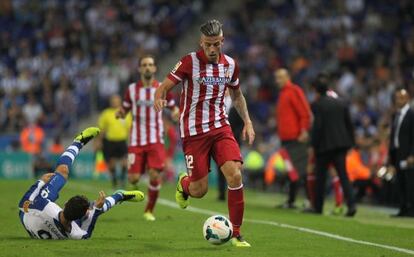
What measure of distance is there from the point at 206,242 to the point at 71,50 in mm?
21463

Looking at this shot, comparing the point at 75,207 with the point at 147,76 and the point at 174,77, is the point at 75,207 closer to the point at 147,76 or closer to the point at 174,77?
the point at 174,77

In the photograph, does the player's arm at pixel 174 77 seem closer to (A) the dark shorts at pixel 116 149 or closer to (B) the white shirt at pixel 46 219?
(B) the white shirt at pixel 46 219

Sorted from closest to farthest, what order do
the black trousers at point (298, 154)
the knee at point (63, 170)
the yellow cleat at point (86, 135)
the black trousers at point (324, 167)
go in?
the knee at point (63, 170) < the yellow cleat at point (86, 135) < the black trousers at point (324, 167) < the black trousers at point (298, 154)

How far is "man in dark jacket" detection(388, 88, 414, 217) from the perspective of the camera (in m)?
16.6

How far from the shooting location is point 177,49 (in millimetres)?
33344

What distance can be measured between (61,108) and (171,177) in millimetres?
4766

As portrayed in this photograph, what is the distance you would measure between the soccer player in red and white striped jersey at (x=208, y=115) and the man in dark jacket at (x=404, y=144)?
614 centimetres

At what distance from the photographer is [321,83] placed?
55.2ft

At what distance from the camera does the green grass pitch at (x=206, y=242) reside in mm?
10414

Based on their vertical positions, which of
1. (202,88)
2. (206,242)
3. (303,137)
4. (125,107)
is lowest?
(206,242)

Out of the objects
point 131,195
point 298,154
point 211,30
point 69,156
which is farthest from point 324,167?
point 211,30

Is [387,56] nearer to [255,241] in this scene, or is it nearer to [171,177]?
[171,177]

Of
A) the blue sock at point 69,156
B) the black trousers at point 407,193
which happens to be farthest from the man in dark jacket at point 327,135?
the blue sock at point 69,156

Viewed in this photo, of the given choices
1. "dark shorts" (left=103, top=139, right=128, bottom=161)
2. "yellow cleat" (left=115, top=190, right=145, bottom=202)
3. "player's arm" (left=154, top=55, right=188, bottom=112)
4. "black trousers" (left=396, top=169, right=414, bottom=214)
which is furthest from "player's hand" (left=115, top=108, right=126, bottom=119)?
"dark shorts" (left=103, top=139, right=128, bottom=161)
